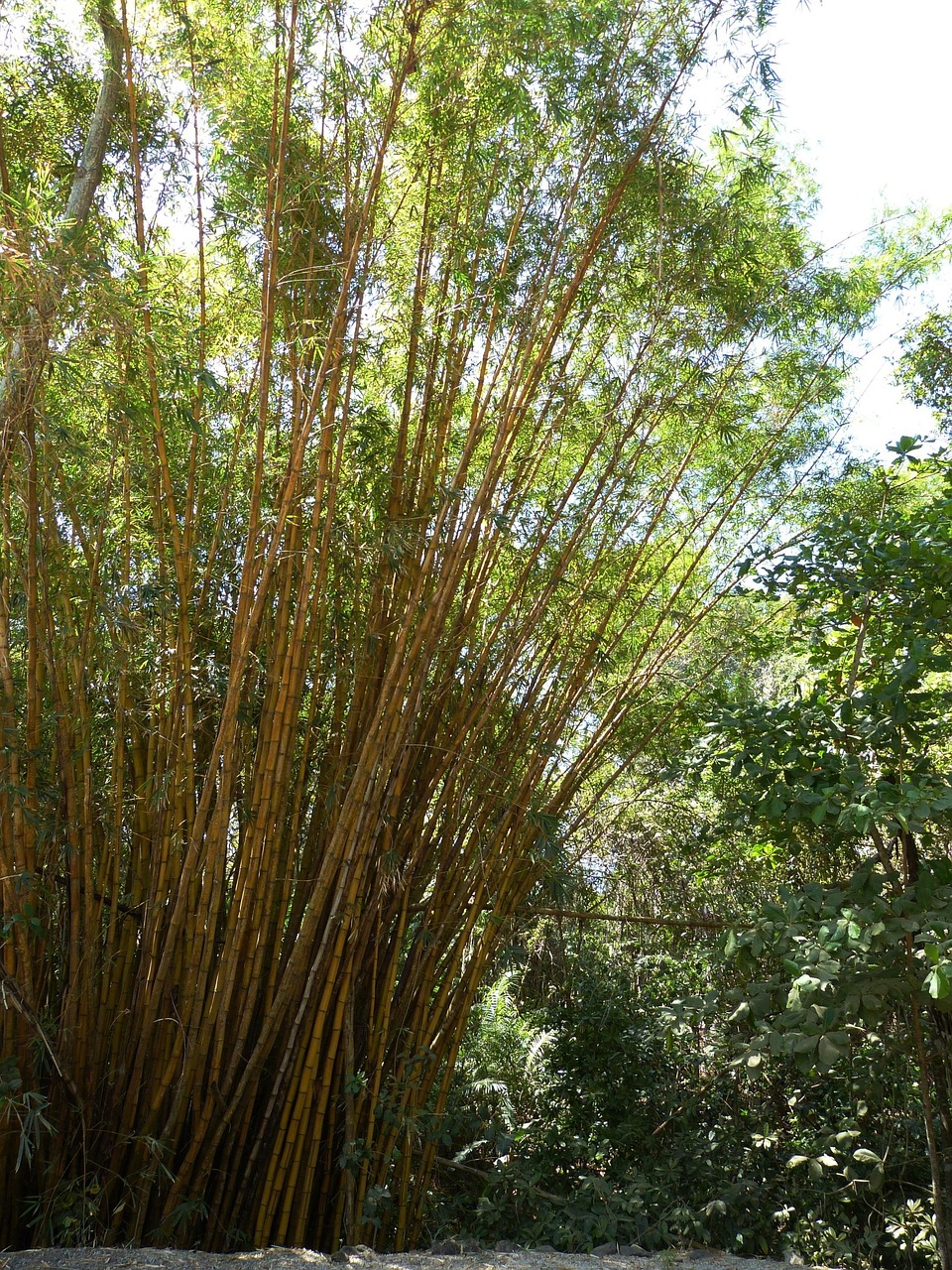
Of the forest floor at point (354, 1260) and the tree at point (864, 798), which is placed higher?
the tree at point (864, 798)

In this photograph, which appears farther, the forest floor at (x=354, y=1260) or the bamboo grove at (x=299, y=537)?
the bamboo grove at (x=299, y=537)

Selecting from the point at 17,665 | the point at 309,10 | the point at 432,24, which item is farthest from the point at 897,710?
the point at 17,665

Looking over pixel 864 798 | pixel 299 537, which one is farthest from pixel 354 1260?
pixel 299 537

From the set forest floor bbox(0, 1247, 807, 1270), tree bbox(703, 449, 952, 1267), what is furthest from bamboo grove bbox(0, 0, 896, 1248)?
tree bbox(703, 449, 952, 1267)

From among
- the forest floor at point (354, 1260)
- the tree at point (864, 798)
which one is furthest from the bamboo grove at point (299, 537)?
the tree at point (864, 798)

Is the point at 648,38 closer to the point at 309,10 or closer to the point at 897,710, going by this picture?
the point at 309,10

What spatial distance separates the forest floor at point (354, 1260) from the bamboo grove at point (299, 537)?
267 millimetres

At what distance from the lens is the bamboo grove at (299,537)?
275 cm

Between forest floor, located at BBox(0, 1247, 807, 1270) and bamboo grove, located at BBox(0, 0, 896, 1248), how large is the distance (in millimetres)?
267

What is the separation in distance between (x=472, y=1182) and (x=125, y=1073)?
1.69m

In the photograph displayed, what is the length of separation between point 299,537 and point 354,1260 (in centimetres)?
214

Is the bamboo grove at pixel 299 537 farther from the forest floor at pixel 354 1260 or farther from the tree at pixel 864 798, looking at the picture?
the tree at pixel 864 798

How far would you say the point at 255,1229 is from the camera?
277 cm

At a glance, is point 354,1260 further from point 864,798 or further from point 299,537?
point 299,537
